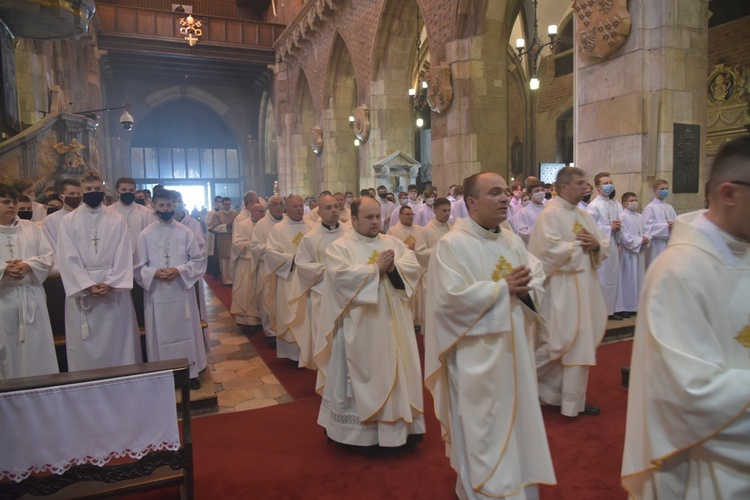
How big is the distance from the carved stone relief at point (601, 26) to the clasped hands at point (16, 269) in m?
7.28

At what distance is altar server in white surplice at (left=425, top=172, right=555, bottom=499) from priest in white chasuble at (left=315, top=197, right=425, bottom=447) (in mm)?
753

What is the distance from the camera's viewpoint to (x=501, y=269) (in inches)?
116

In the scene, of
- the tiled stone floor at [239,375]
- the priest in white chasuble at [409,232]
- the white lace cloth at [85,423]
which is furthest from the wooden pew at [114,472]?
the priest in white chasuble at [409,232]

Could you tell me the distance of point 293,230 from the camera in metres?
6.42

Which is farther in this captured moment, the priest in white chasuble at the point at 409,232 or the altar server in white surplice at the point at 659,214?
the priest in white chasuble at the point at 409,232

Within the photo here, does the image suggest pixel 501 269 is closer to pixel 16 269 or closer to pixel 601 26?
pixel 16 269

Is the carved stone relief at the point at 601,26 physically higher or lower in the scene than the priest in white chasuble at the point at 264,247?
higher

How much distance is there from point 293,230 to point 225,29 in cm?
1836

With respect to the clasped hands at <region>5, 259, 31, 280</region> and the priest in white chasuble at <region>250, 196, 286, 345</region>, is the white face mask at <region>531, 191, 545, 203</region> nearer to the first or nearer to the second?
the priest in white chasuble at <region>250, 196, 286, 345</region>

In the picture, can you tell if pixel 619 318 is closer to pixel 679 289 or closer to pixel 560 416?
pixel 560 416

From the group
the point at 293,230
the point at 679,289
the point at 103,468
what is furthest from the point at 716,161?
the point at 293,230

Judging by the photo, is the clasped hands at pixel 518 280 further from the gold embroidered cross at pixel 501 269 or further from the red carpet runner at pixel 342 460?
the red carpet runner at pixel 342 460

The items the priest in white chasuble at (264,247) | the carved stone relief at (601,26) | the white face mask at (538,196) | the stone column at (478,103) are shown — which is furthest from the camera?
the stone column at (478,103)

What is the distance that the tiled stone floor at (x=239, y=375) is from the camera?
197 inches
